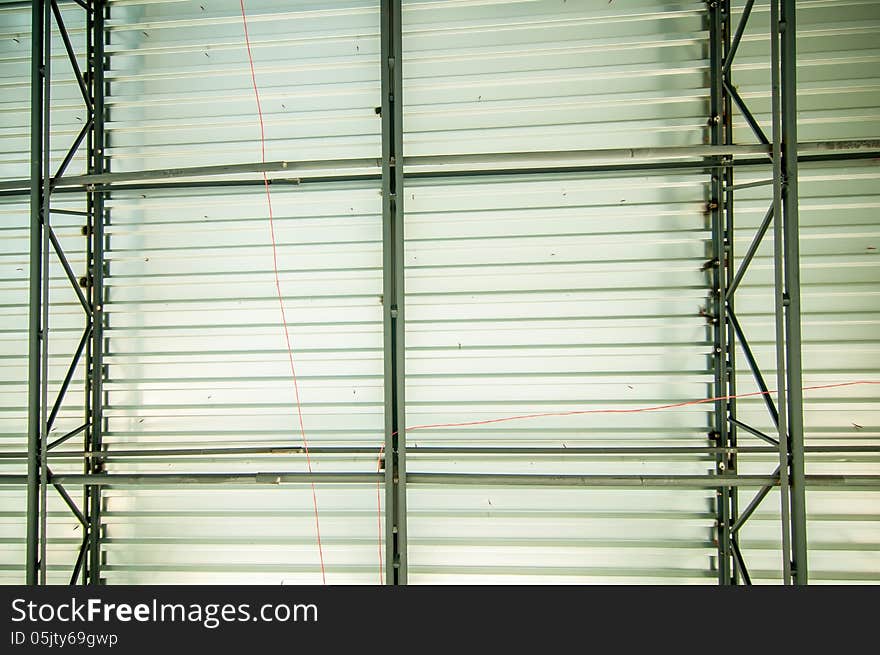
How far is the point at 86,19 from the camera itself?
4137 mm

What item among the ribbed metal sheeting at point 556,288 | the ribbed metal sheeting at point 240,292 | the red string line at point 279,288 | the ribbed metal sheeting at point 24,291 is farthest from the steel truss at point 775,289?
the ribbed metal sheeting at point 24,291

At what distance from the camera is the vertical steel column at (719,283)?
378 centimetres

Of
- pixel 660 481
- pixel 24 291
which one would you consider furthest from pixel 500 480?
pixel 24 291

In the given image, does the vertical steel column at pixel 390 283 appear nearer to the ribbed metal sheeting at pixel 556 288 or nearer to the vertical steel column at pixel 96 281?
the ribbed metal sheeting at pixel 556 288

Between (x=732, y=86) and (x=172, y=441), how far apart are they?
18.8 feet

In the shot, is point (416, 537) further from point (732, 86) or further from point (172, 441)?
point (732, 86)

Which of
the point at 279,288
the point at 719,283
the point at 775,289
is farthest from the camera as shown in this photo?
the point at 279,288

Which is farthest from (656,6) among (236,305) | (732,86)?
(236,305)

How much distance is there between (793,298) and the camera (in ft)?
10.5

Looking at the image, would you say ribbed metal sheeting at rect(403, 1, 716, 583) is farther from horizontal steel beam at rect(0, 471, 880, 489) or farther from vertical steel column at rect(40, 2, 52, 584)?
vertical steel column at rect(40, 2, 52, 584)

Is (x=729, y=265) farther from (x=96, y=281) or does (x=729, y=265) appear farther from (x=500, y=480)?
(x=96, y=281)

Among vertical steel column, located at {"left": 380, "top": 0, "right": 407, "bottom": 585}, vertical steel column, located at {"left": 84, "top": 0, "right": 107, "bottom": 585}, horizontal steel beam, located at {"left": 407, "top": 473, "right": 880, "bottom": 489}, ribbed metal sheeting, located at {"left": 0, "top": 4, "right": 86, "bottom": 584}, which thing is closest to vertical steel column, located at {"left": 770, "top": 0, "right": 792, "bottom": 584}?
horizontal steel beam, located at {"left": 407, "top": 473, "right": 880, "bottom": 489}

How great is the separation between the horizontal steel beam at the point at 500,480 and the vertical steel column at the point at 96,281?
475mm

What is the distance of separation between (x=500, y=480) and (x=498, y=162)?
95.4 inches
